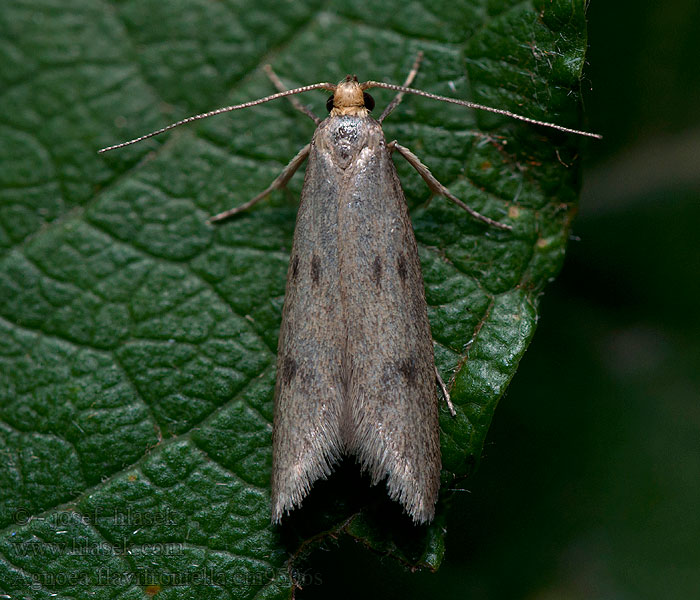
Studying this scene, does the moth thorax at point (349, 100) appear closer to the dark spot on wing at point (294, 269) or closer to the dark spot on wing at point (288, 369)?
the dark spot on wing at point (294, 269)

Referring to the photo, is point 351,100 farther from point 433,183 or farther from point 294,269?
point 294,269

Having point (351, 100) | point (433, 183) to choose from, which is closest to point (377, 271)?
point (433, 183)

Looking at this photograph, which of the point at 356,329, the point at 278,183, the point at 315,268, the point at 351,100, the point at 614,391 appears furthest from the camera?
the point at 614,391

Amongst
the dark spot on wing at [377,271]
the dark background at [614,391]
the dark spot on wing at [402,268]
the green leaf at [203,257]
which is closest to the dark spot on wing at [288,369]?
the green leaf at [203,257]

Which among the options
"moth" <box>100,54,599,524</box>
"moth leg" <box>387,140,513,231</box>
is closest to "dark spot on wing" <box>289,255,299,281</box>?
"moth" <box>100,54,599,524</box>

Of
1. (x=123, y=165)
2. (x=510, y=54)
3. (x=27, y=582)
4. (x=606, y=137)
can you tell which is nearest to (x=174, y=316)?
(x=123, y=165)

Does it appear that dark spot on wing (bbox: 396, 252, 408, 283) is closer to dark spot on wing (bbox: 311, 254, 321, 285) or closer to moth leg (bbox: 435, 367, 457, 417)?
dark spot on wing (bbox: 311, 254, 321, 285)
